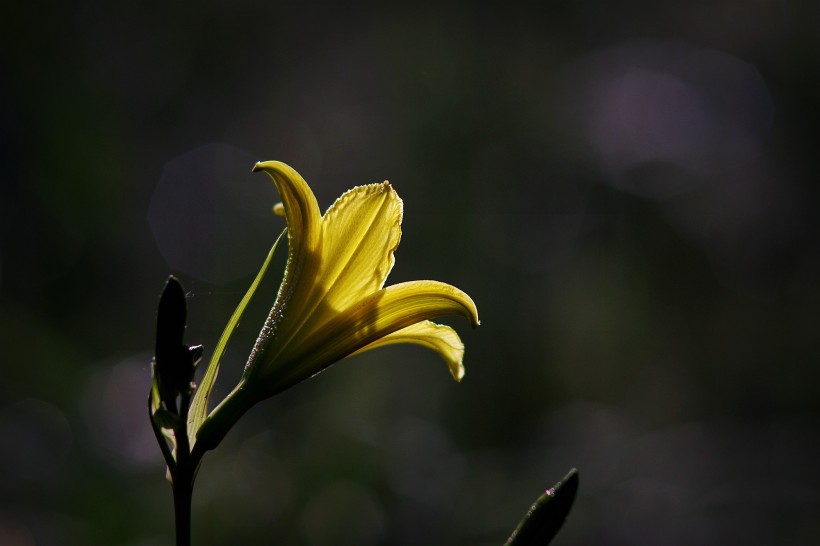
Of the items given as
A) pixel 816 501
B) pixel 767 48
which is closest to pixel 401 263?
pixel 816 501

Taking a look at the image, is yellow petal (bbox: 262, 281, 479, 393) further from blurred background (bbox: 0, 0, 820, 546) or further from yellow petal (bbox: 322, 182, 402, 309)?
blurred background (bbox: 0, 0, 820, 546)

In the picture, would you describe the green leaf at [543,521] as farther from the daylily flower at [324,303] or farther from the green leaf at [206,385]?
the green leaf at [206,385]

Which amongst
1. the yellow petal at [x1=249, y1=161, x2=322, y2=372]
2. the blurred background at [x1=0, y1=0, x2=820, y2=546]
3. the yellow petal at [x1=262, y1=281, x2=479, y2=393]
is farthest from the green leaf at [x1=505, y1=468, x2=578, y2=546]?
the blurred background at [x1=0, y1=0, x2=820, y2=546]

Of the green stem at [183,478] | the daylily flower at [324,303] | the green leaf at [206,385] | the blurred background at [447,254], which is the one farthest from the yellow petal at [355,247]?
the blurred background at [447,254]

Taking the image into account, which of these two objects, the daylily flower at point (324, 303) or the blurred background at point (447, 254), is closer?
the daylily flower at point (324, 303)

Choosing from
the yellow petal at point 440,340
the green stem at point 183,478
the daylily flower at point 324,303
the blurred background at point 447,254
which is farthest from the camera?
the blurred background at point 447,254

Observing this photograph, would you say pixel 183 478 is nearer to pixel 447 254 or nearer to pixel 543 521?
pixel 543 521

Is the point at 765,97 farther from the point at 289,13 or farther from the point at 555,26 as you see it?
the point at 289,13

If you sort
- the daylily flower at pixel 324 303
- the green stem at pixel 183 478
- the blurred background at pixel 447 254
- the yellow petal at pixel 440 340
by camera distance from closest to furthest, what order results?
the green stem at pixel 183 478
the daylily flower at pixel 324 303
the yellow petal at pixel 440 340
the blurred background at pixel 447 254
